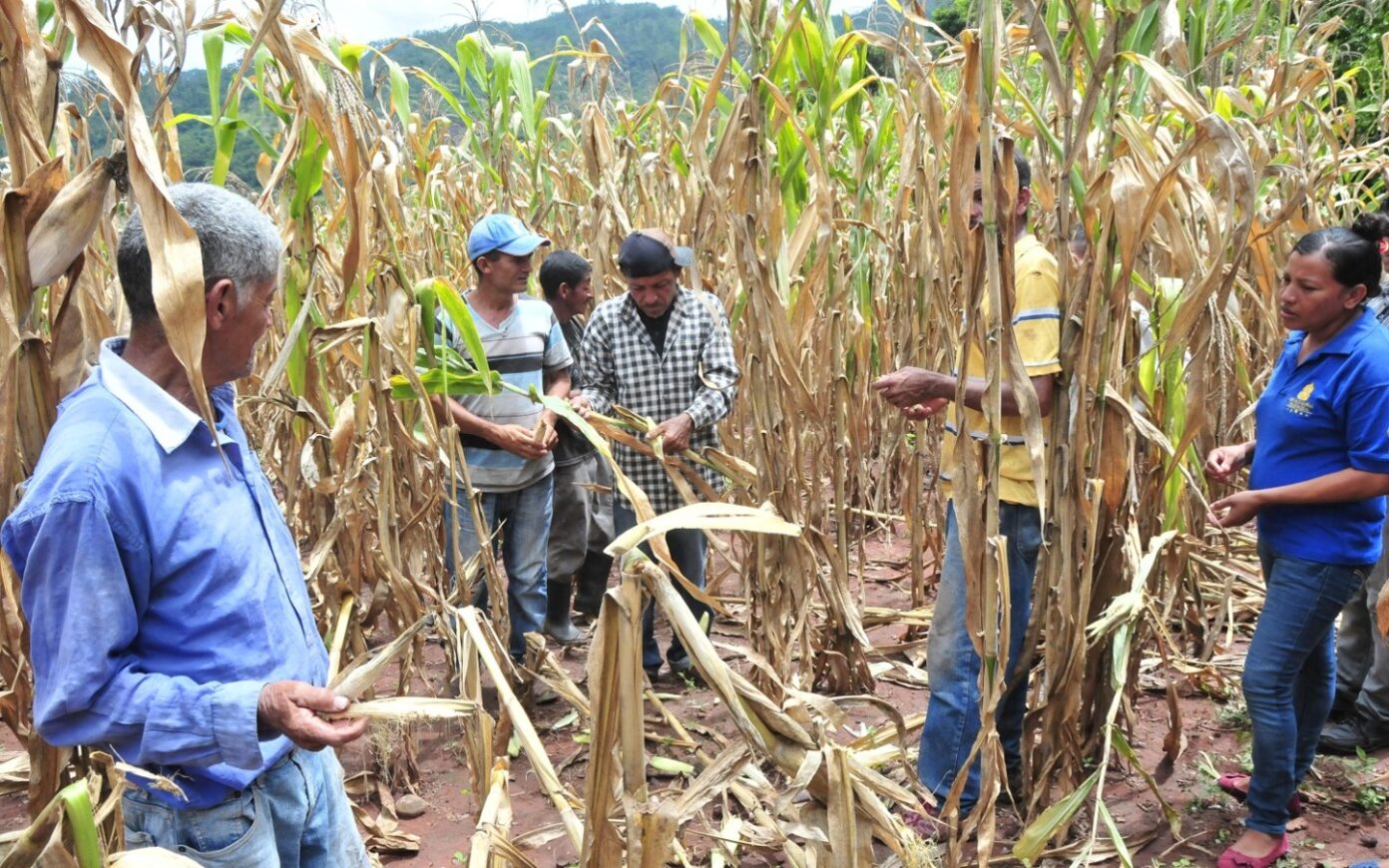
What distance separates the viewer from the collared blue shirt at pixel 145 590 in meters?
1.22

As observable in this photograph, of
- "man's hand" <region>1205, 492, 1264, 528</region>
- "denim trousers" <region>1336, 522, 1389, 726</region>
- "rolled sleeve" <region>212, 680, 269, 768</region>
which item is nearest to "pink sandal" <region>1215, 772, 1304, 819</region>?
"denim trousers" <region>1336, 522, 1389, 726</region>

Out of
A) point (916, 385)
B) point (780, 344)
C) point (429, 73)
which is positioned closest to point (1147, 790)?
point (916, 385)

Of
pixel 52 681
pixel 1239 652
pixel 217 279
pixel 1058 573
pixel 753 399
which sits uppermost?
pixel 217 279

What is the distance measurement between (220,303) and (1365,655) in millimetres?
3414

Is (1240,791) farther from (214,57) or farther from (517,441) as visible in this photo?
(214,57)

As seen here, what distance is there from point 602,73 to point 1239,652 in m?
3.83

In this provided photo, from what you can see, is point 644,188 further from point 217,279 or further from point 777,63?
point 217,279

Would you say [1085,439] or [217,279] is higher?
[217,279]

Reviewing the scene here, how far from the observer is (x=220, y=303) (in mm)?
1286

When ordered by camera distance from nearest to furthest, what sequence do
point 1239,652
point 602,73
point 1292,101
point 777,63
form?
point 777,63
point 1292,101
point 1239,652
point 602,73

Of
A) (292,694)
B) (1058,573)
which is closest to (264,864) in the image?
(292,694)

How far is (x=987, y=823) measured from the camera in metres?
2.21

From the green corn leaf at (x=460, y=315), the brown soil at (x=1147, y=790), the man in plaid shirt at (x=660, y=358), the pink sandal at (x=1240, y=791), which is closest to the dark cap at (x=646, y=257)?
the man in plaid shirt at (x=660, y=358)

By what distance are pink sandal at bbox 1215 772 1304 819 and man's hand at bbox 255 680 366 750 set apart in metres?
2.48
